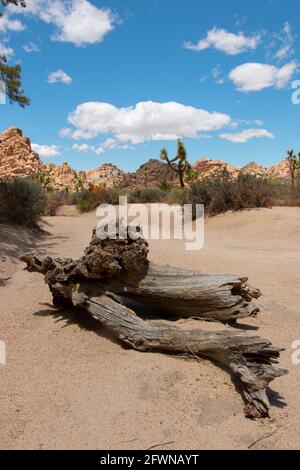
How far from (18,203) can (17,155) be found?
64.6m

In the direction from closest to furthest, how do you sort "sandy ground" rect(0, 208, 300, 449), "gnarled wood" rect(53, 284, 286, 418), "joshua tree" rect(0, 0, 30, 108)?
1. "sandy ground" rect(0, 208, 300, 449)
2. "gnarled wood" rect(53, 284, 286, 418)
3. "joshua tree" rect(0, 0, 30, 108)


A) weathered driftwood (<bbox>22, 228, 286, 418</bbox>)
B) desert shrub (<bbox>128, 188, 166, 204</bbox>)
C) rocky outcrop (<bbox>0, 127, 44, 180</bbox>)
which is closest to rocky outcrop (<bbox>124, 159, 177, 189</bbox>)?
rocky outcrop (<bbox>0, 127, 44, 180</bbox>)

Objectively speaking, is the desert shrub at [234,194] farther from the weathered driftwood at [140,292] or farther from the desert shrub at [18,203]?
the weathered driftwood at [140,292]

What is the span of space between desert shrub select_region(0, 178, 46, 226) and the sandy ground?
6.98m

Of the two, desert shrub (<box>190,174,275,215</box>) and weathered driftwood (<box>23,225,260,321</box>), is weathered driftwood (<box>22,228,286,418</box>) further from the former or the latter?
desert shrub (<box>190,174,275,215</box>)

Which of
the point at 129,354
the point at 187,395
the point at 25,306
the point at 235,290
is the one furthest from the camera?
the point at 25,306

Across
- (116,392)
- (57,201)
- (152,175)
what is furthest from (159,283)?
(152,175)

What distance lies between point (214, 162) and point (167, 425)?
80552mm

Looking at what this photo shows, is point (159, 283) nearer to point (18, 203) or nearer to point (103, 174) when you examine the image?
point (18, 203)

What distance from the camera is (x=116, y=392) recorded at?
122 inches

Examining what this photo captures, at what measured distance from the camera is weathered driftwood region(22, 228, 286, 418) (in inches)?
144
